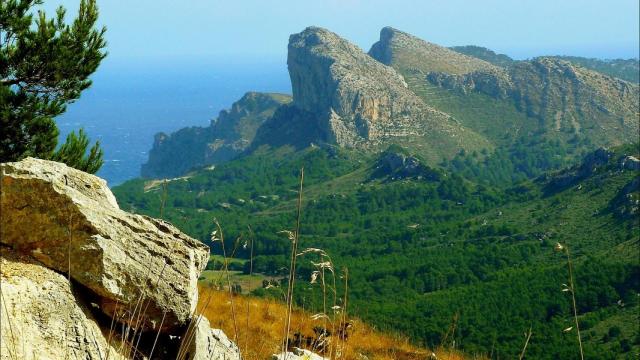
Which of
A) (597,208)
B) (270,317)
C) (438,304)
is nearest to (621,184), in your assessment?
(597,208)

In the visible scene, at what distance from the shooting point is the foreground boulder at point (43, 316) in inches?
175

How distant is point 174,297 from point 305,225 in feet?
528

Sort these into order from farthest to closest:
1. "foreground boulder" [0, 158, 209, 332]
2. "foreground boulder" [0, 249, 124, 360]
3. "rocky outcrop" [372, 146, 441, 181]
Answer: "rocky outcrop" [372, 146, 441, 181], "foreground boulder" [0, 158, 209, 332], "foreground boulder" [0, 249, 124, 360]

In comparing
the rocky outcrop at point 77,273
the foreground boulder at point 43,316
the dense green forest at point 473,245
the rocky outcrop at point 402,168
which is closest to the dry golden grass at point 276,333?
the rocky outcrop at point 77,273

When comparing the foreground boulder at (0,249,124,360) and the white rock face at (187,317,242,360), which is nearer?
the foreground boulder at (0,249,124,360)

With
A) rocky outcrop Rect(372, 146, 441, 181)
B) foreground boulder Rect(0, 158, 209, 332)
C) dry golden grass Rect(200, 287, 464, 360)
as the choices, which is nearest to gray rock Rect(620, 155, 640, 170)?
rocky outcrop Rect(372, 146, 441, 181)

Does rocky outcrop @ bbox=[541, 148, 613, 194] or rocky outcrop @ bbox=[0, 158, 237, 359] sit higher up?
rocky outcrop @ bbox=[0, 158, 237, 359]

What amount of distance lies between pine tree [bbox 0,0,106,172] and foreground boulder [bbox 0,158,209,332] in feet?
25.4

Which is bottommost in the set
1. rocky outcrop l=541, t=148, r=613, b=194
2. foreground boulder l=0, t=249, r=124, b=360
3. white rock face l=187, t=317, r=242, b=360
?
rocky outcrop l=541, t=148, r=613, b=194

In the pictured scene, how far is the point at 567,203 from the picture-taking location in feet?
442

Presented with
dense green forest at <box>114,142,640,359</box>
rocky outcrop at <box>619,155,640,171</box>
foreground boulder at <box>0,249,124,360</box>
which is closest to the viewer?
foreground boulder at <box>0,249,124,360</box>

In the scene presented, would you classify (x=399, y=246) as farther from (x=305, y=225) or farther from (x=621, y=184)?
(x=621, y=184)

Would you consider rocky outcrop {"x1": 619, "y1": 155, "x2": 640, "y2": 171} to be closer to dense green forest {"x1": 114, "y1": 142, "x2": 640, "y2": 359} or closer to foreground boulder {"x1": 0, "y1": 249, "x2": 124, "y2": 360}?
dense green forest {"x1": 114, "y1": 142, "x2": 640, "y2": 359}

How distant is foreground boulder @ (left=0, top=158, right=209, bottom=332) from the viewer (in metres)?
5.39
